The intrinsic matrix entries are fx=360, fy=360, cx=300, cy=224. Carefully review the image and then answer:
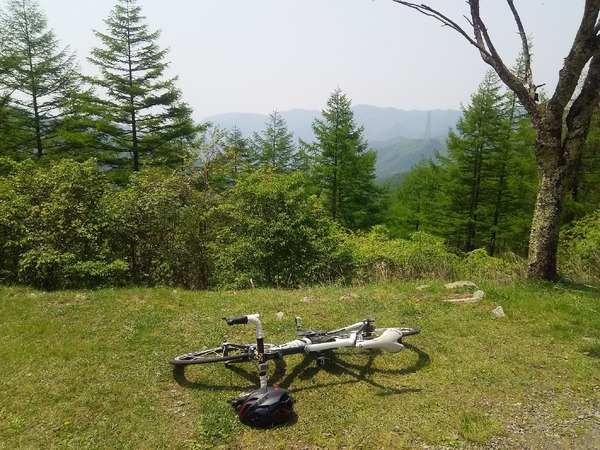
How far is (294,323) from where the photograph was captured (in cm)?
645

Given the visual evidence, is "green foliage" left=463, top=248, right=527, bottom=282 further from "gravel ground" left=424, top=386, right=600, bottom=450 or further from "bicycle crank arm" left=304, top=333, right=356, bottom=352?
"bicycle crank arm" left=304, top=333, right=356, bottom=352

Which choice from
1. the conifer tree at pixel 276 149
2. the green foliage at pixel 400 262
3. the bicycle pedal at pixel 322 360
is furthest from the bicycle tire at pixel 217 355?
the conifer tree at pixel 276 149

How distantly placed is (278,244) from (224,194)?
15.2 feet

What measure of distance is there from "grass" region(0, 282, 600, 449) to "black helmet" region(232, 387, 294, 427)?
13cm

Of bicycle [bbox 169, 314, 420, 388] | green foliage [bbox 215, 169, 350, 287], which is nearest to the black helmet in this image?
bicycle [bbox 169, 314, 420, 388]

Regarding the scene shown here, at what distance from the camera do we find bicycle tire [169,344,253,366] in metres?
4.80

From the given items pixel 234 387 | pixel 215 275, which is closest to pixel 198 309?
pixel 234 387

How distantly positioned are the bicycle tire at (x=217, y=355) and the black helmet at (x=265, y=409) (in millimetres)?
862

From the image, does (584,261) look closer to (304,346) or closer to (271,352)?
(304,346)

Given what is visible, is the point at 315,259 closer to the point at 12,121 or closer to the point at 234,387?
the point at 234,387

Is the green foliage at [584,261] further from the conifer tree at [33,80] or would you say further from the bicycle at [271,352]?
the conifer tree at [33,80]

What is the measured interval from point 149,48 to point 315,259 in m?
17.5

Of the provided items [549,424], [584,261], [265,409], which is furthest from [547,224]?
[265,409]

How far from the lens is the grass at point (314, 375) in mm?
3879
